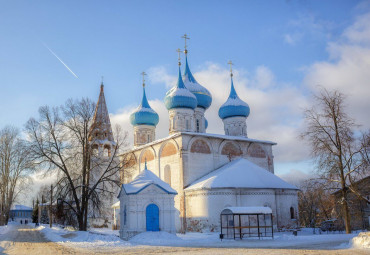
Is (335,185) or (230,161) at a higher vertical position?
(230,161)

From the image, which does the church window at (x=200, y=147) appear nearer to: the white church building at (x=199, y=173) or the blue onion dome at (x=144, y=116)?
the white church building at (x=199, y=173)

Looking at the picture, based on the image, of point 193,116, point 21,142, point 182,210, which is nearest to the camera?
point 21,142

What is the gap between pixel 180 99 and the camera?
94.3ft

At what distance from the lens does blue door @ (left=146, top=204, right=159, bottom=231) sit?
18.9m

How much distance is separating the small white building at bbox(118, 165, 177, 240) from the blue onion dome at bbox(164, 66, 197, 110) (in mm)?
10147

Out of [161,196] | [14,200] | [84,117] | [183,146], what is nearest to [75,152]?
[84,117]

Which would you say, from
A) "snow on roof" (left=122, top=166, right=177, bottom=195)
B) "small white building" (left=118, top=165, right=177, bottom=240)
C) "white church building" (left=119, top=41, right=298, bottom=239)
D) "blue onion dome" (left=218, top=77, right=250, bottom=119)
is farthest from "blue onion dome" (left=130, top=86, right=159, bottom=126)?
"small white building" (left=118, top=165, right=177, bottom=240)

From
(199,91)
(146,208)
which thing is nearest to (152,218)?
(146,208)

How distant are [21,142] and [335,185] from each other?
1702 centimetres

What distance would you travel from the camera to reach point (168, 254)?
1178cm

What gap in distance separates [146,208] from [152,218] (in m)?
0.59

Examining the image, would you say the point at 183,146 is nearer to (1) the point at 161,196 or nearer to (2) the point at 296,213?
(1) the point at 161,196

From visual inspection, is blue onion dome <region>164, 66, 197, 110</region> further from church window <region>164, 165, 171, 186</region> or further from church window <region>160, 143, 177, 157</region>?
church window <region>164, 165, 171, 186</region>

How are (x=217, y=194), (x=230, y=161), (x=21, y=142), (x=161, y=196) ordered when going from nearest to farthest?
(x=161, y=196), (x=21, y=142), (x=217, y=194), (x=230, y=161)
